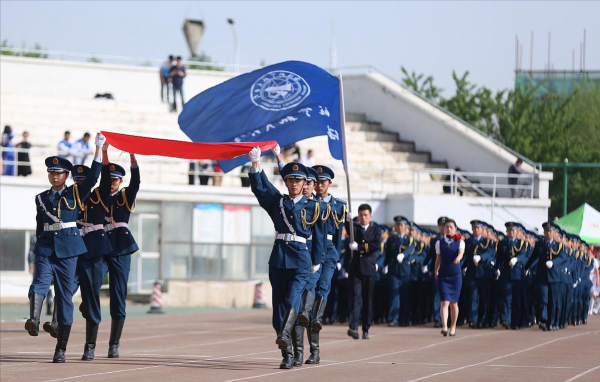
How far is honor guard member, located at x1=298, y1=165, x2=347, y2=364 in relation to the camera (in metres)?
13.7

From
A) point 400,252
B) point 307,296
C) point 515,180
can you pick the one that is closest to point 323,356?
point 307,296

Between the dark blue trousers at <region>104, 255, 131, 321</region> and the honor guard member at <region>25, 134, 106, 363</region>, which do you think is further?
the dark blue trousers at <region>104, 255, 131, 321</region>

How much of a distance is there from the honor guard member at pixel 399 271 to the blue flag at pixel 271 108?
6261 millimetres

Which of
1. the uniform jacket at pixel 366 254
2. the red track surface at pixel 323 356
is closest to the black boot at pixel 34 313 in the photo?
the red track surface at pixel 323 356

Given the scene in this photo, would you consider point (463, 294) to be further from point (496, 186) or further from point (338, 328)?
point (496, 186)

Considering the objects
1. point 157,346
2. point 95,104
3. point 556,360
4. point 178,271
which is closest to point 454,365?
point 556,360

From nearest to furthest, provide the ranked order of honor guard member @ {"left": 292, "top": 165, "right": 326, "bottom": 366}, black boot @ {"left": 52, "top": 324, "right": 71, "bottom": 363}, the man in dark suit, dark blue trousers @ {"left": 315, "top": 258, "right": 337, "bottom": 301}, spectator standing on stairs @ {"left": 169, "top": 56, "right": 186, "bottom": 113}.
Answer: honor guard member @ {"left": 292, "top": 165, "right": 326, "bottom": 366}, black boot @ {"left": 52, "top": 324, "right": 71, "bottom": 363}, dark blue trousers @ {"left": 315, "top": 258, "right": 337, "bottom": 301}, the man in dark suit, spectator standing on stairs @ {"left": 169, "top": 56, "right": 186, "bottom": 113}

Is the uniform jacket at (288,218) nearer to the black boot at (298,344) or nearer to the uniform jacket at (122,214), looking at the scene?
the black boot at (298,344)

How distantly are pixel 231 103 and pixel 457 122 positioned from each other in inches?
905

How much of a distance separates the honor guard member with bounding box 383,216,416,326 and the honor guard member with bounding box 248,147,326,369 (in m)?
10.1

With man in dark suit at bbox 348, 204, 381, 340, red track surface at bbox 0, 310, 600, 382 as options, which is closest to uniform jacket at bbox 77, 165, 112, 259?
red track surface at bbox 0, 310, 600, 382

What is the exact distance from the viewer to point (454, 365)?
45.2 ft

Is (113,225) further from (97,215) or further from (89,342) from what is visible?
(89,342)

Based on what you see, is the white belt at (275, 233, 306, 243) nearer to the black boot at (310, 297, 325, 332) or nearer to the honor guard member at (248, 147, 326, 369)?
the honor guard member at (248, 147, 326, 369)
